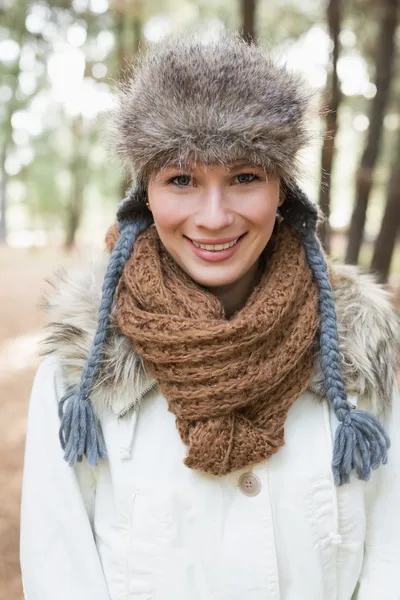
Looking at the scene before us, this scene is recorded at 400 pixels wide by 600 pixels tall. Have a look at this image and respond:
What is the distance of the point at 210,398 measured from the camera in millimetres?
1278

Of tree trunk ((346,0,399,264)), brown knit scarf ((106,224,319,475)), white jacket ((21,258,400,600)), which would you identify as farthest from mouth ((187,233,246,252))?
tree trunk ((346,0,399,264))

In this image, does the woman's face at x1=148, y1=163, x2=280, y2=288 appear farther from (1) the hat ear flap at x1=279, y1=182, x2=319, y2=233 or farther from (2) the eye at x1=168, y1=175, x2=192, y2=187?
(1) the hat ear flap at x1=279, y1=182, x2=319, y2=233

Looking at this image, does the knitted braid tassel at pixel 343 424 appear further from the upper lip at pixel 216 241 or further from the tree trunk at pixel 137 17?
the tree trunk at pixel 137 17

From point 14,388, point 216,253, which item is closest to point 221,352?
point 216,253

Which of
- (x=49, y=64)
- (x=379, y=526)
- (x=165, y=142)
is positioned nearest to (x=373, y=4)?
(x=165, y=142)

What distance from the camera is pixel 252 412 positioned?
1354 millimetres

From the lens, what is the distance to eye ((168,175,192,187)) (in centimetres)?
131

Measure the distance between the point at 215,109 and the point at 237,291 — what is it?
1.60 feet

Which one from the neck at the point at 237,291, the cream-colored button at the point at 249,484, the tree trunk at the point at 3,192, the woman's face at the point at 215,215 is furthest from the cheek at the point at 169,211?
the tree trunk at the point at 3,192

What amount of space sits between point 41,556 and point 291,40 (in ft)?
22.7

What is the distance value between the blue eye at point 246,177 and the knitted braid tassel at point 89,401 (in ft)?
1.02

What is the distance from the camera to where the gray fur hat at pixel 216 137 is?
127cm

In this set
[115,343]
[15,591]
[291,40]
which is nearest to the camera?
[115,343]

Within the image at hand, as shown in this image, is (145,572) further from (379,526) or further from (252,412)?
(379,526)
